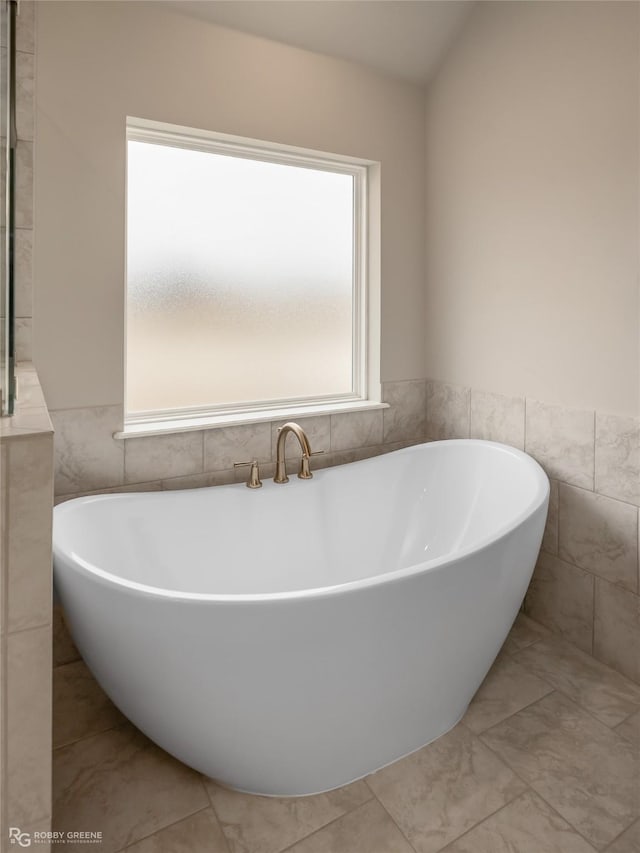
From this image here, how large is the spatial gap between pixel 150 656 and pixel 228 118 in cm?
197

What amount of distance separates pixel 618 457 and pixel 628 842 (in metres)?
1.12

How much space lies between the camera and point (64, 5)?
1.84 metres

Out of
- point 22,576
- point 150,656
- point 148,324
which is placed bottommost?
point 150,656

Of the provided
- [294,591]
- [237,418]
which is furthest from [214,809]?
[237,418]

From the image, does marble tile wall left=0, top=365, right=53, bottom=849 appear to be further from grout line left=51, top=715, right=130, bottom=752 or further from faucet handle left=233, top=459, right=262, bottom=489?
faucet handle left=233, top=459, right=262, bottom=489

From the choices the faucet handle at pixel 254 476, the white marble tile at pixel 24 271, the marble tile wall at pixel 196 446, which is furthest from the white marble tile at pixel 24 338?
the faucet handle at pixel 254 476

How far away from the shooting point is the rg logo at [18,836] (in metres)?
1.06

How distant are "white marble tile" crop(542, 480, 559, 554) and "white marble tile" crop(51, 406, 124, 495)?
1.68 meters

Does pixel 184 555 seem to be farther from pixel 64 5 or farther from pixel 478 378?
pixel 64 5

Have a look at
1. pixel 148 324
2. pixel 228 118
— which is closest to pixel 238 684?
pixel 148 324

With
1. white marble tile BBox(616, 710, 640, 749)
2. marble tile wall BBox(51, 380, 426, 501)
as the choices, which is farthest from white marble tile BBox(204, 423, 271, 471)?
white marble tile BBox(616, 710, 640, 749)

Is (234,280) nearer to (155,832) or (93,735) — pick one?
(93,735)

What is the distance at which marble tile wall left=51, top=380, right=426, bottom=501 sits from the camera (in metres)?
1.98

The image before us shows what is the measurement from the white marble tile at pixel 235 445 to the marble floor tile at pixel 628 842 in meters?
1.64
